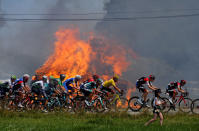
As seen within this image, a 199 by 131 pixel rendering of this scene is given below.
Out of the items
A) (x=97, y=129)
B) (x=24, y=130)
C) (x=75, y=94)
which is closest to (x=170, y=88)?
(x=75, y=94)

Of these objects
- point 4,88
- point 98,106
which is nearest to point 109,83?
point 98,106

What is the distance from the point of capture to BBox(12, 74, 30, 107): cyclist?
1382 cm

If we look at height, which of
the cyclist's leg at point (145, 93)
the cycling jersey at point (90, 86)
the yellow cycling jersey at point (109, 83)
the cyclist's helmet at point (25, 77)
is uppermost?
the cyclist's helmet at point (25, 77)

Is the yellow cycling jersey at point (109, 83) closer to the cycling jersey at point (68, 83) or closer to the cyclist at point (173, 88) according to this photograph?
the cycling jersey at point (68, 83)

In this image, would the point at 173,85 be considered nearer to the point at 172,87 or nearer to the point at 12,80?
the point at 172,87

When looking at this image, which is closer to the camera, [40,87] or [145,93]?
[40,87]

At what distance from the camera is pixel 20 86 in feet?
45.9

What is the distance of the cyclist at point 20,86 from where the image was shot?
1382cm

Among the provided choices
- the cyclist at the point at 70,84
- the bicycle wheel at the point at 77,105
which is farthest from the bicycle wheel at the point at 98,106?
the cyclist at the point at 70,84

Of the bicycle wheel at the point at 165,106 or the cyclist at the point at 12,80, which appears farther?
the cyclist at the point at 12,80

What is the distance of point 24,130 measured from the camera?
24.3 feet

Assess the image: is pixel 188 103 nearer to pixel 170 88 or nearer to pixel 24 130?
pixel 170 88

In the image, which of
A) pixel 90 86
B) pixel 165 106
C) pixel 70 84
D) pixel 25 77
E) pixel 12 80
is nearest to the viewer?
pixel 90 86

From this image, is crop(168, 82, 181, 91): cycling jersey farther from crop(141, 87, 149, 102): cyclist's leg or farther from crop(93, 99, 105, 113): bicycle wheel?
crop(93, 99, 105, 113): bicycle wheel
